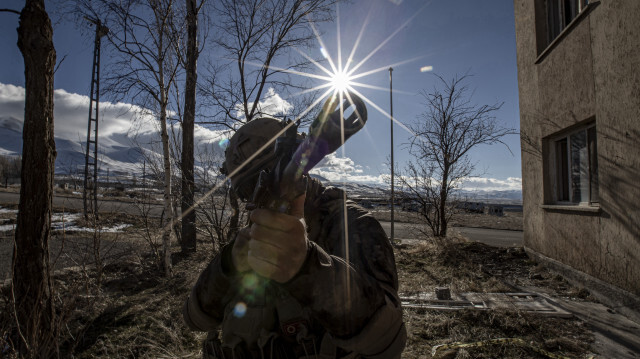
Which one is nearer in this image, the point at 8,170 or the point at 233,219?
the point at 233,219

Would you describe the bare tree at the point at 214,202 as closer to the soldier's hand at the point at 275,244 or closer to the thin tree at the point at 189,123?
the thin tree at the point at 189,123

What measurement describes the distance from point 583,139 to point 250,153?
6.50 metres

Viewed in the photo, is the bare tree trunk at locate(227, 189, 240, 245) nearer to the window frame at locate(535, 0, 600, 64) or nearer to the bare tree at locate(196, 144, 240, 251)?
the bare tree at locate(196, 144, 240, 251)

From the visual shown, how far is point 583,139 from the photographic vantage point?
5.67 metres

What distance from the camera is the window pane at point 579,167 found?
5.60 m

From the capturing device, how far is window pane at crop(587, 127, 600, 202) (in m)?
5.27

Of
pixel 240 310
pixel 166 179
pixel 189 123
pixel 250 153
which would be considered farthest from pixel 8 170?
pixel 240 310

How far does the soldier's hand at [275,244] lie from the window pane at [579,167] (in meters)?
6.49

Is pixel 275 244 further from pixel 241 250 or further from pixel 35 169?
pixel 35 169

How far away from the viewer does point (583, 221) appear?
Result: 5398mm

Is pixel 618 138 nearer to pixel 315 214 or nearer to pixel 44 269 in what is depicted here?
pixel 315 214

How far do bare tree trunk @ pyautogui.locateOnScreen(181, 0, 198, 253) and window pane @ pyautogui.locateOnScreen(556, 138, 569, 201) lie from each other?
25.7 feet

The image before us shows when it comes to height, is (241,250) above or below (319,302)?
above

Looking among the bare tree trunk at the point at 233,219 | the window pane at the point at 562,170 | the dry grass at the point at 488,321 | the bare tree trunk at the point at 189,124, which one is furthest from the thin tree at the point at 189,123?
the window pane at the point at 562,170
